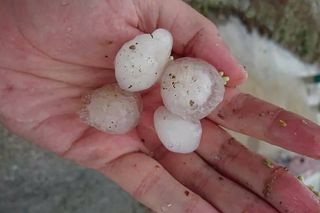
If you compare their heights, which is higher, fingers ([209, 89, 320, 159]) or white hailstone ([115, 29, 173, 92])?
white hailstone ([115, 29, 173, 92])

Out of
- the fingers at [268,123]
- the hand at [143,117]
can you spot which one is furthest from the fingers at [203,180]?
the fingers at [268,123]

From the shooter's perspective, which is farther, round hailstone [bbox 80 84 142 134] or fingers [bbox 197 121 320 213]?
round hailstone [bbox 80 84 142 134]

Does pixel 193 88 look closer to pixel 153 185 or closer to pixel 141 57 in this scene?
pixel 141 57

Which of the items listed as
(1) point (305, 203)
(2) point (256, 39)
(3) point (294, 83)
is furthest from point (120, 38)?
(3) point (294, 83)

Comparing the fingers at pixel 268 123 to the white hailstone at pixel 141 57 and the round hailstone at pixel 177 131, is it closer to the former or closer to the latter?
the round hailstone at pixel 177 131

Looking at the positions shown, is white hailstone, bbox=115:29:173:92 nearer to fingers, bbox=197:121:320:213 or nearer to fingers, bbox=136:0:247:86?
fingers, bbox=136:0:247:86

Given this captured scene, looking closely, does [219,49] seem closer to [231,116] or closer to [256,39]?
[231,116]

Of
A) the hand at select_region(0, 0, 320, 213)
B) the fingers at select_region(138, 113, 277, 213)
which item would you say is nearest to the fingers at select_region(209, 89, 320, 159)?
the hand at select_region(0, 0, 320, 213)

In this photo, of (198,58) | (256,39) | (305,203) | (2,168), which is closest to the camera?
(305,203)
